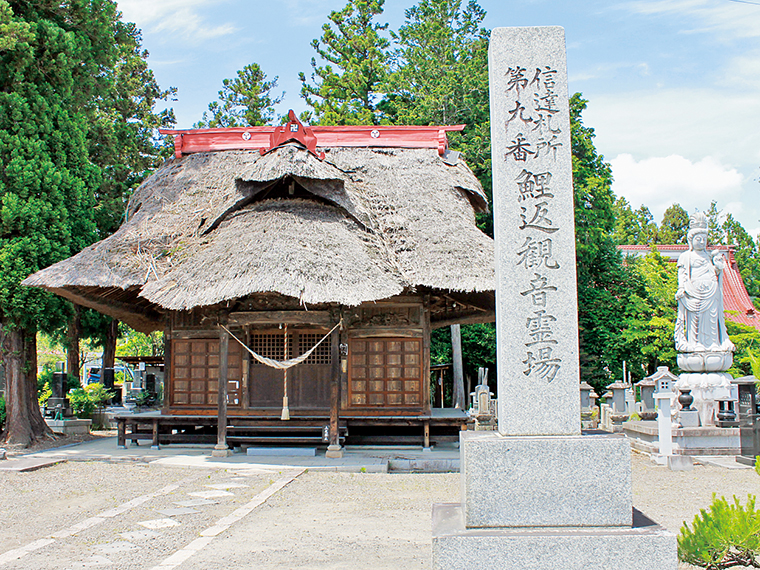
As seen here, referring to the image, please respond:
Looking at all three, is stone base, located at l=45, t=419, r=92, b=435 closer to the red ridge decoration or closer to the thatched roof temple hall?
the thatched roof temple hall

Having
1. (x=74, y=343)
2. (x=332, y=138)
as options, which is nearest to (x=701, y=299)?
(x=332, y=138)

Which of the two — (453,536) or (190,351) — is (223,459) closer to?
(190,351)

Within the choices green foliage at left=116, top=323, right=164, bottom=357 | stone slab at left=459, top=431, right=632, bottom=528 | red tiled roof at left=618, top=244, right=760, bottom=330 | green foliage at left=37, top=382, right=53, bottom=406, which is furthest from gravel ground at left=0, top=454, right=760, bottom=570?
green foliage at left=116, top=323, right=164, bottom=357

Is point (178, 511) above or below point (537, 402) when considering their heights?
below

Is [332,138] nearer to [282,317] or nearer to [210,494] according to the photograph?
[282,317]

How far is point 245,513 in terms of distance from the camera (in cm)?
680

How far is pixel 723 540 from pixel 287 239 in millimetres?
7951

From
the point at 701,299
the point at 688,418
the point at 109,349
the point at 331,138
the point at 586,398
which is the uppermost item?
the point at 331,138

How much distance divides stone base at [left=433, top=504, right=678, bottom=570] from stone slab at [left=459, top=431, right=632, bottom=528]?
4.4 inches

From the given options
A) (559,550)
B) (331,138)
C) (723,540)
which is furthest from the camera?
(331,138)

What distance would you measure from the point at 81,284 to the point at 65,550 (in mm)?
6193

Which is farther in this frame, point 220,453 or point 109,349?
point 109,349

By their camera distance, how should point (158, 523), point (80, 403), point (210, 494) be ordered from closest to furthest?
1. point (158, 523)
2. point (210, 494)
3. point (80, 403)

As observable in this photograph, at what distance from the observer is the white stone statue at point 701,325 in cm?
1239
